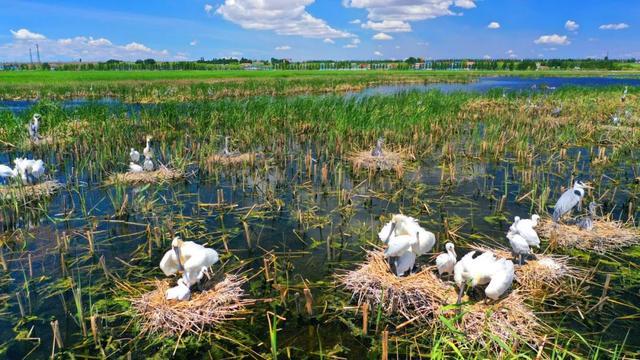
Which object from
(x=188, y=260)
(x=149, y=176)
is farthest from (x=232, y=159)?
(x=188, y=260)

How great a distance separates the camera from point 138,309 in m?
5.43

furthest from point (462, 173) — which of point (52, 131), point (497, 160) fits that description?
point (52, 131)

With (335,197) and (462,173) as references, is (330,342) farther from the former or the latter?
(462,173)

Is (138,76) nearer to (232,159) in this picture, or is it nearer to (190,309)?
(232,159)

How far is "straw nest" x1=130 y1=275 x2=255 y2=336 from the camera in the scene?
5137 mm

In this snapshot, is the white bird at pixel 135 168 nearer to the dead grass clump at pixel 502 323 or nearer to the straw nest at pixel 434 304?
the straw nest at pixel 434 304

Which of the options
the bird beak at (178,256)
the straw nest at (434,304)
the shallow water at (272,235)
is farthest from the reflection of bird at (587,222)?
the bird beak at (178,256)

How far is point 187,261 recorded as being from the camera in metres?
5.57

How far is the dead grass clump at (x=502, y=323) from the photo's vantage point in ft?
15.7

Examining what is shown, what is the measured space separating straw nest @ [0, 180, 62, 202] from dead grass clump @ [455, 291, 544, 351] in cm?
902

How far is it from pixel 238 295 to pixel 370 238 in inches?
124

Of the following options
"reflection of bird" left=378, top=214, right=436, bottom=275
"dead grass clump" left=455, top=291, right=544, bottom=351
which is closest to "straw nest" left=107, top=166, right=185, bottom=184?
"reflection of bird" left=378, top=214, right=436, bottom=275

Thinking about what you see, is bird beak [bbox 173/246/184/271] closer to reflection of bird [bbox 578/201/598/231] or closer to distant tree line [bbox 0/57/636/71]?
reflection of bird [bbox 578/201/598/231]

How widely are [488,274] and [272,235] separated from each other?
4.32 metres
